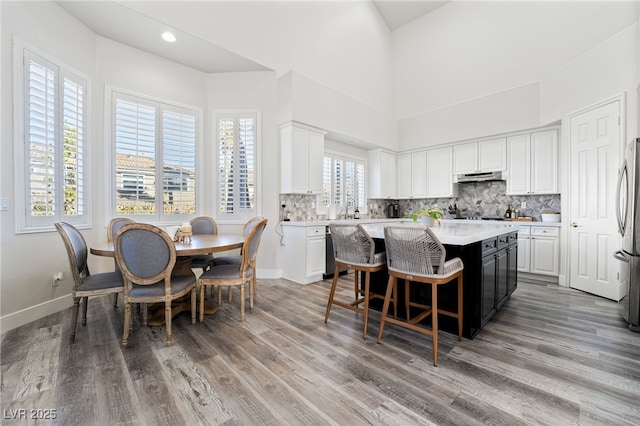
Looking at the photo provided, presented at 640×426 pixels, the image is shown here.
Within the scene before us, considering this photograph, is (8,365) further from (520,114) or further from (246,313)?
(520,114)

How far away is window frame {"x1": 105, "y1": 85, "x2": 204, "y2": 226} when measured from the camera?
365 cm

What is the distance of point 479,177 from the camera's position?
208 inches

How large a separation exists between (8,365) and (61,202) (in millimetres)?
1829

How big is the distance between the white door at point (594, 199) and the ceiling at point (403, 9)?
376 cm

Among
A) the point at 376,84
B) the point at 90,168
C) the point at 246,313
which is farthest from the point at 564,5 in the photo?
the point at 90,168

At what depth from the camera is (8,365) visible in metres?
1.96

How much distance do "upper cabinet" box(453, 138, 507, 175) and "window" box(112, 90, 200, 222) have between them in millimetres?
5036

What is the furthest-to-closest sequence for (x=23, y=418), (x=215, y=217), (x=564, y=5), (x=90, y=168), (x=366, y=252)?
(x=215, y=217) < (x=564, y=5) < (x=90, y=168) < (x=366, y=252) < (x=23, y=418)

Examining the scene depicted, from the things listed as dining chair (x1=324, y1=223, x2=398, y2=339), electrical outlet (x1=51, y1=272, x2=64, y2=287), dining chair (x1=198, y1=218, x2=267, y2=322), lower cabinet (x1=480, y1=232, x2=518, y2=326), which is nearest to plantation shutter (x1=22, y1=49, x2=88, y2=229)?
electrical outlet (x1=51, y1=272, x2=64, y2=287)

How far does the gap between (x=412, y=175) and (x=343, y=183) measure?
173 centimetres

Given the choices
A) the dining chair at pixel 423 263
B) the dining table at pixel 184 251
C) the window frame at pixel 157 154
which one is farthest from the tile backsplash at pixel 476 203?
the dining chair at pixel 423 263

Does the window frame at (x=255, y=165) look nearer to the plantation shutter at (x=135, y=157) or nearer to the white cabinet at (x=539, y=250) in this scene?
the plantation shutter at (x=135, y=157)

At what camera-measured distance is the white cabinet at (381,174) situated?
6234 mm

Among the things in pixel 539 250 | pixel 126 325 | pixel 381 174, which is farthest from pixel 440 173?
pixel 126 325
